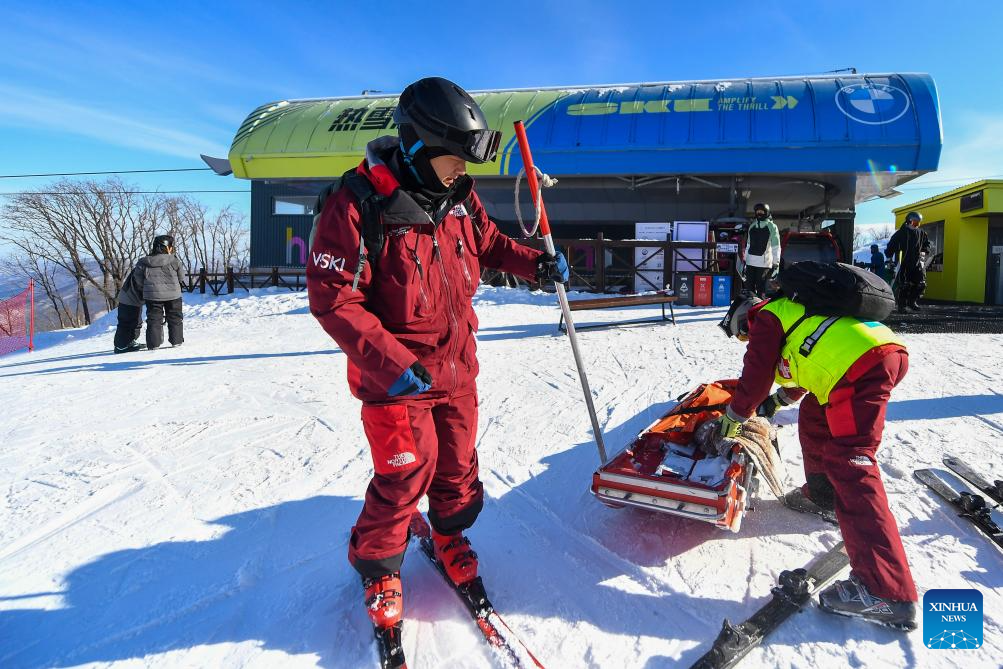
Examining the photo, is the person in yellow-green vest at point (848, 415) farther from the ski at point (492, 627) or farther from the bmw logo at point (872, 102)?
the bmw logo at point (872, 102)

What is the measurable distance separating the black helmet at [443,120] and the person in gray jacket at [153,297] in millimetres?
7256

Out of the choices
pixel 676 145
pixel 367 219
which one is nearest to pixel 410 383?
pixel 367 219

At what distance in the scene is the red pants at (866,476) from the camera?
6.08 feet

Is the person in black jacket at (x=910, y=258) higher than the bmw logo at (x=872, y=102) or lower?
lower

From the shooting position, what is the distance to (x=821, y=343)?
213cm

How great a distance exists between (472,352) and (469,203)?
2.14ft

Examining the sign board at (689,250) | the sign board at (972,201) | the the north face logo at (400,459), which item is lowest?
the the north face logo at (400,459)

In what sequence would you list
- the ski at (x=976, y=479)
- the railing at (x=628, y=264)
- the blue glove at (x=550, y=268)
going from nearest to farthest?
the blue glove at (x=550, y=268)
the ski at (x=976, y=479)
the railing at (x=628, y=264)

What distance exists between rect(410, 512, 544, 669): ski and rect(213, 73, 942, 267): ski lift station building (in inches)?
410

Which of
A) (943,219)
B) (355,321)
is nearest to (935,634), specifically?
(355,321)

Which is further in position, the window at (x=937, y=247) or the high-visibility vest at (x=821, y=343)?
the window at (x=937, y=247)

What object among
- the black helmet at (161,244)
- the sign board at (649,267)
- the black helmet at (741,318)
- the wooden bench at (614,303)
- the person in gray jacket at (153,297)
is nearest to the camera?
the black helmet at (741,318)

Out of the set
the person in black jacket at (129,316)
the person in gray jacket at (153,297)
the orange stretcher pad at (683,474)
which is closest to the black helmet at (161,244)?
the person in gray jacket at (153,297)

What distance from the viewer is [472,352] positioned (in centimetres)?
206
